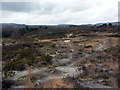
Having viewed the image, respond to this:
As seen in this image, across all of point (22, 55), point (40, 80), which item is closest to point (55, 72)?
point (40, 80)

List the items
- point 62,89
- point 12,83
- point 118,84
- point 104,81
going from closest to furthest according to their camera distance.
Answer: point 62,89
point 118,84
point 104,81
point 12,83

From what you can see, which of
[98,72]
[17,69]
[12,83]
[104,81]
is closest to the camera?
[104,81]

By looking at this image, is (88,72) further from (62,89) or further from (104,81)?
(62,89)

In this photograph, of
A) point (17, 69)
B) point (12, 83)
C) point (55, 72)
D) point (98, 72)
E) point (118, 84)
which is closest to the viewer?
point (118, 84)

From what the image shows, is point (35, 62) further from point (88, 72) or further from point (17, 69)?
point (88, 72)

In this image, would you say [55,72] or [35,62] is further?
[35,62]

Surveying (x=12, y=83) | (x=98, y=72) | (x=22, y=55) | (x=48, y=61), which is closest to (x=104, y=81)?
(x=98, y=72)

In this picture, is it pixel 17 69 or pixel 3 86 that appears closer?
pixel 3 86

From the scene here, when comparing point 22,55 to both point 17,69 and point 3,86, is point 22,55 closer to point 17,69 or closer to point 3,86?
point 17,69

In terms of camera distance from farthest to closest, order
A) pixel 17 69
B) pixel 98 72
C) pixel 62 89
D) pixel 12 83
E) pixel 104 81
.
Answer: pixel 17 69
pixel 98 72
pixel 12 83
pixel 104 81
pixel 62 89
